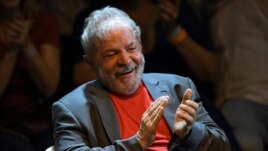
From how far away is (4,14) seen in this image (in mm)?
2830

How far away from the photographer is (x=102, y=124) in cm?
203

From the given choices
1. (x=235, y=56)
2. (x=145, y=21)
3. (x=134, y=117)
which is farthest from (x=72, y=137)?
(x=235, y=56)

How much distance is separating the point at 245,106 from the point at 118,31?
3.93ft

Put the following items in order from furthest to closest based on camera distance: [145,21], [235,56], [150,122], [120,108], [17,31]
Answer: [235,56] → [145,21] → [17,31] → [120,108] → [150,122]

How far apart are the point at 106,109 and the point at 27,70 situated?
3.06 feet

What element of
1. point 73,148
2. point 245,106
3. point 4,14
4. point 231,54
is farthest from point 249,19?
point 73,148

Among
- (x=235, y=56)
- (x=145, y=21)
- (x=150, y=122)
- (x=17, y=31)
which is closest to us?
(x=150, y=122)

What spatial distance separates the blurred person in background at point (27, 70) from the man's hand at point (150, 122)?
0.91m

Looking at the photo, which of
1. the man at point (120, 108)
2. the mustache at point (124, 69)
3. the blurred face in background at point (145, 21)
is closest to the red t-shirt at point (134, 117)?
the man at point (120, 108)

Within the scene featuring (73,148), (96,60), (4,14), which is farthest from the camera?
(4,14)

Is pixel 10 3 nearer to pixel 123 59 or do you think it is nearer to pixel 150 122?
pixel 123 59

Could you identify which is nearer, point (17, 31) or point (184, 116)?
point (184, 116)

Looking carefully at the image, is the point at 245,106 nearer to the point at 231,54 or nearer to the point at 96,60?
the point at 231,54

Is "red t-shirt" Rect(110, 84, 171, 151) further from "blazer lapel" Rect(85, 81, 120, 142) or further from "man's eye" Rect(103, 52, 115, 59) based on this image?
"man's eye" Rect(103, 52, 115, 59)
